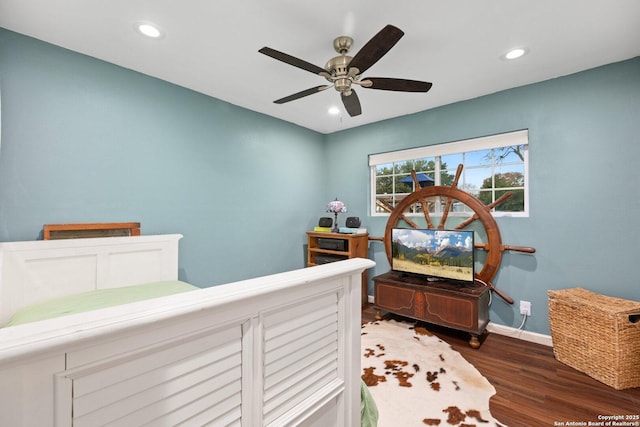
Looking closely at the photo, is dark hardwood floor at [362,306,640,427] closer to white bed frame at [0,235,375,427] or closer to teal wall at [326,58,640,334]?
teal wall at [326,58,640,334]

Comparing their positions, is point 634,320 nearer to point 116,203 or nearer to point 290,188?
point 290,188

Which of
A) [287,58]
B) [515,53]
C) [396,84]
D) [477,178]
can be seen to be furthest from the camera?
[477,178]

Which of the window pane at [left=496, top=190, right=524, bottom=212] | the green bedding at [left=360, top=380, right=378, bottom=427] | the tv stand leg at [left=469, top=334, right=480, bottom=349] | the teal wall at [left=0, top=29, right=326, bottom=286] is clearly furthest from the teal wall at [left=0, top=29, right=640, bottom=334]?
the green bedding at [left=360, top=380, right=378, bottom=427]

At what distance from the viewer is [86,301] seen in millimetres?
1723

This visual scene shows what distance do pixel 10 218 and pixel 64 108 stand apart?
0.87 m

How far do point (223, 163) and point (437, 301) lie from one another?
2664 mm

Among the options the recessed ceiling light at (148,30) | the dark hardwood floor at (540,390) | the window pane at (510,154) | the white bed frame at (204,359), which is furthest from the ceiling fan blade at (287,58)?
the dark hardwood floor at (540,390)

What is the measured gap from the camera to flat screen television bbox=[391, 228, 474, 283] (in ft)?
8.95

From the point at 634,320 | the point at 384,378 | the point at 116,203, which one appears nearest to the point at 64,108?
the point at 116,203

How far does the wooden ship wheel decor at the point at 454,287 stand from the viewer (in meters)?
2.57

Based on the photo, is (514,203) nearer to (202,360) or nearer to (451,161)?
(451,161)

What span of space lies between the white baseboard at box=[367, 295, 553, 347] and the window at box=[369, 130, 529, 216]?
1.14m

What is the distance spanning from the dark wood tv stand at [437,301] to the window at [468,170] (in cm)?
90

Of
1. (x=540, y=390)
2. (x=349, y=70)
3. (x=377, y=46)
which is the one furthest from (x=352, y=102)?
(x=540, y=390)
